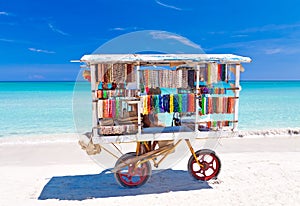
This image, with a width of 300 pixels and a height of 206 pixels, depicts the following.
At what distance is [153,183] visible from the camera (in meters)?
4.70

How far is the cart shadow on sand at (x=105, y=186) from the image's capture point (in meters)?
4.26

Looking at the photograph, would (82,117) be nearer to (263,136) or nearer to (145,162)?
(145,162)

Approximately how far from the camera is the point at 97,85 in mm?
3975

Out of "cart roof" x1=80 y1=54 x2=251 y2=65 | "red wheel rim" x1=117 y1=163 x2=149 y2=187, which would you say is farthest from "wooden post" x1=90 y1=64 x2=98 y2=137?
"red wheel rim" x1=117 y1=163 x2=149 y2=187

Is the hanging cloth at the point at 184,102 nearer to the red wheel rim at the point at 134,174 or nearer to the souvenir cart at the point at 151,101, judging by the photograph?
the souvenir cart at the point at 151,101

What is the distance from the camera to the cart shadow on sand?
14.0 ft

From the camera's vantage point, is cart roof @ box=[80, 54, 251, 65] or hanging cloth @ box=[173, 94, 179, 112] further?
hanging cloth @ box=[173, 94, 179, 112]

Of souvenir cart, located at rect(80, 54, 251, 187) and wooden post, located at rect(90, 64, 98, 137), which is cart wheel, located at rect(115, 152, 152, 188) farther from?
wooden post, located at rect(90, 64, 98, 137)

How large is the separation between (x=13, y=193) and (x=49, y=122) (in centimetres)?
949

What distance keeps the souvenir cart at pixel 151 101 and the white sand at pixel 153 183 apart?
14.9 inches

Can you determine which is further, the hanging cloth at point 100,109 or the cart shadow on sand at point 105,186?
the cart shadow on sand at point 105,186

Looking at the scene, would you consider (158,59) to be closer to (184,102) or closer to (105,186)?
(184,102)

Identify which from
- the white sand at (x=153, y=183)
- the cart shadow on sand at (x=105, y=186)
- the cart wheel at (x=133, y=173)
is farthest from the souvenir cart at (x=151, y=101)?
the white sand at (x=153, y=183)

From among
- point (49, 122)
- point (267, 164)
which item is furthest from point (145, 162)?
point (49, 122)
